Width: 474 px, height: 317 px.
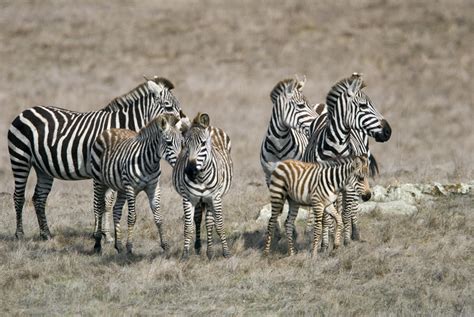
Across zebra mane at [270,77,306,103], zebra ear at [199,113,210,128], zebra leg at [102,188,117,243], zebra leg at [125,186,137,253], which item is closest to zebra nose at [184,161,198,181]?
zebra ear at [199,113,210,128]

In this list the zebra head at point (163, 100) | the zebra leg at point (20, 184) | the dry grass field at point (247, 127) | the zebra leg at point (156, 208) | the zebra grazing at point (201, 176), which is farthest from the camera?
the zebra leg at point (20, 184)

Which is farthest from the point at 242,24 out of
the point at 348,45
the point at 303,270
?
the point at 303,270

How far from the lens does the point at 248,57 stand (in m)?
36.1

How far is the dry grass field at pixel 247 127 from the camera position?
35.3ft

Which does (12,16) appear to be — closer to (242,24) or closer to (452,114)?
(242,24)

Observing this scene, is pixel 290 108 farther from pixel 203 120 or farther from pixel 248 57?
pixel 248 57

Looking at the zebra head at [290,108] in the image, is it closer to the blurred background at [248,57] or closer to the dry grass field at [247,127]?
the dry grass field at [247,127]

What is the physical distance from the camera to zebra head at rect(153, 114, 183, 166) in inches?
492

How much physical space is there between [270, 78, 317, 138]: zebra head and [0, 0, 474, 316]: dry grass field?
1913mm

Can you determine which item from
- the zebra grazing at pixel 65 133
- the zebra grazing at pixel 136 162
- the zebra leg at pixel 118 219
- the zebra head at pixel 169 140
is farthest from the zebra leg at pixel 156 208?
the zebra grazing at pixel 65 133

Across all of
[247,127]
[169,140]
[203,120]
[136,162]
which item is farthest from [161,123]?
[247,127]

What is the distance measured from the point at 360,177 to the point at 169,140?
9.21 ft

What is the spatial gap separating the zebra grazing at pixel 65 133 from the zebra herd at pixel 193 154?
2cm

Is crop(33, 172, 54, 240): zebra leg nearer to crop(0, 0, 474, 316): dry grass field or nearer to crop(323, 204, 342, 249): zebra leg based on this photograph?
crop(0, 0, 474, 316): dry grass field
